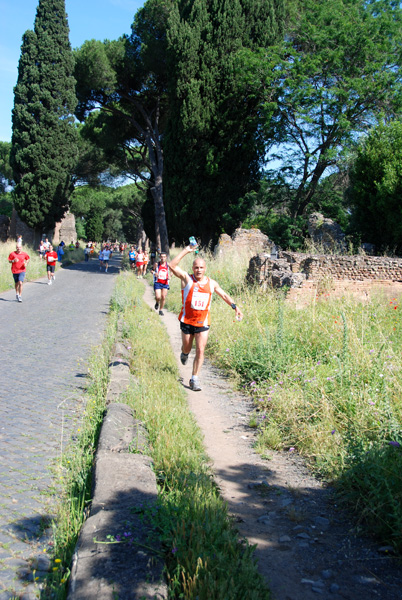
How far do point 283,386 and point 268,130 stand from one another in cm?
1866

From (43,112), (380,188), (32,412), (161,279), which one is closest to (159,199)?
(43,112)

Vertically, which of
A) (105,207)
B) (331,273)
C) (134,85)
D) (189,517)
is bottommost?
(189,517)

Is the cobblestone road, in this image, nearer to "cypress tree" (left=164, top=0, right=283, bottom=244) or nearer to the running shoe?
the running shoe

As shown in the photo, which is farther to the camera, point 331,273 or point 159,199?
point 159,199

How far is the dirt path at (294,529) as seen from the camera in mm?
2756

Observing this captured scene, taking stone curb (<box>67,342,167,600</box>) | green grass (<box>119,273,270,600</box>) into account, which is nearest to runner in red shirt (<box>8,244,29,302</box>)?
green grass (<box>119,273,270,600</box>)

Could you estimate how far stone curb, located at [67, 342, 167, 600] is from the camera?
2322mm

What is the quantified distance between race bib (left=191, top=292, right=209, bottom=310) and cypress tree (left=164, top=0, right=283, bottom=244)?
58.6 feet

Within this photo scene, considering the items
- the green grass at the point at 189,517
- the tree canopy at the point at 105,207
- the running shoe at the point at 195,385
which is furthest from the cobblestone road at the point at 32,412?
the tree canopy at the point at 105,207

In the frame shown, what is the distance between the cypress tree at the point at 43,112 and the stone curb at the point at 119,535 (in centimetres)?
2926

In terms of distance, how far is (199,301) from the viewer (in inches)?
251

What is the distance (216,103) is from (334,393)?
21.8 meters

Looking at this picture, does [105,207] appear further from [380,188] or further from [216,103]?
[380,188]

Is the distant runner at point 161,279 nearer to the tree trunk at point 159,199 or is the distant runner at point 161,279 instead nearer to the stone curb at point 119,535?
the stone curb at point 119,535
